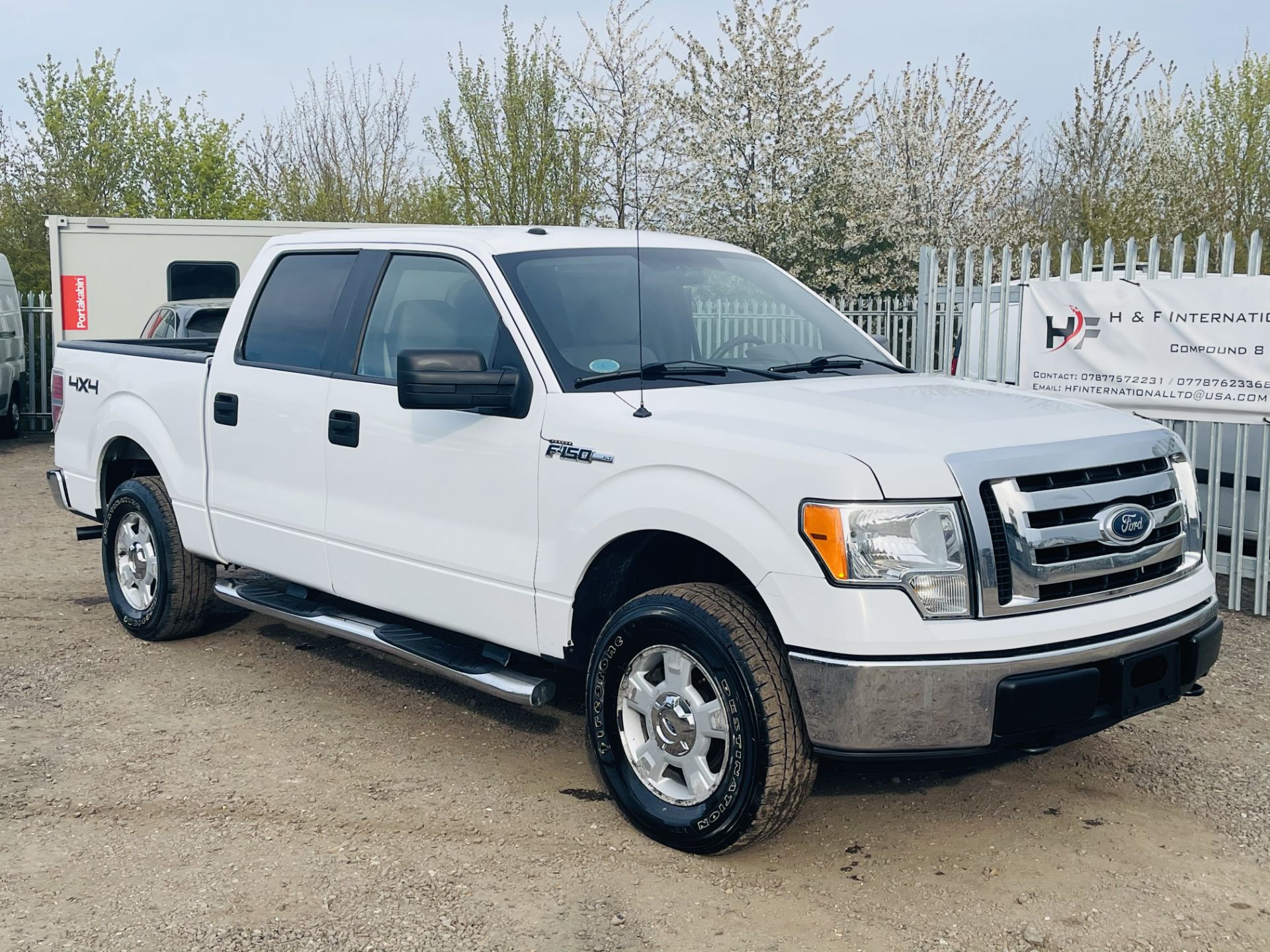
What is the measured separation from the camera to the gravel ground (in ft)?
11.6

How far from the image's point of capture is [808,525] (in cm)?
356

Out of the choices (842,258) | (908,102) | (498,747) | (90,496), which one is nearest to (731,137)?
(842,258)

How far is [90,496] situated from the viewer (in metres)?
6.84

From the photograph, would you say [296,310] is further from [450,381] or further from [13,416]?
[13,416]

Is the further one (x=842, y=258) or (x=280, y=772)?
(x=842, y=258)

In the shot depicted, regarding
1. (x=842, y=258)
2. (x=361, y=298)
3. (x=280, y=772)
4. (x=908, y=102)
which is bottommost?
(x=280, y=772)

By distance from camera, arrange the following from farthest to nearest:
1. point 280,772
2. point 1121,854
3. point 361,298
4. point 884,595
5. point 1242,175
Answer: point 1242,175
point 361,298
point 280,772
point 1121,854
point 884,595

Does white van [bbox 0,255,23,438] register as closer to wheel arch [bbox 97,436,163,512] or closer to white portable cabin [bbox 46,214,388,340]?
white portable cabin [bbox 46,214,388,340]

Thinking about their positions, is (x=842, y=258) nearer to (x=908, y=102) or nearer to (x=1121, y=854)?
(x=908, y=102)

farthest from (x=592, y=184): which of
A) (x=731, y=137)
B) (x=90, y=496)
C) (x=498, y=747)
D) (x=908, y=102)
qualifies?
(x=498, y=747)

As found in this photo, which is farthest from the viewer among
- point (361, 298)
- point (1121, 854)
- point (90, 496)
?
point (90, 496)

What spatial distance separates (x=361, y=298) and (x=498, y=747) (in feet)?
6.21

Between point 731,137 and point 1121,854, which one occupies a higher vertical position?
point 731,137

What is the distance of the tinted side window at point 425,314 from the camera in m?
4.75
